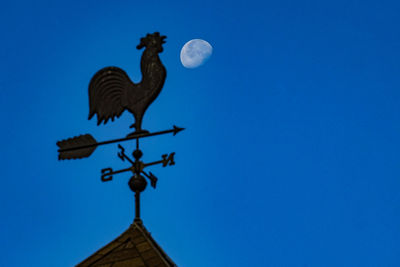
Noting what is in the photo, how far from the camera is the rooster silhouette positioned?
3965 millimetres

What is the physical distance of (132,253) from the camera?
3.11 m

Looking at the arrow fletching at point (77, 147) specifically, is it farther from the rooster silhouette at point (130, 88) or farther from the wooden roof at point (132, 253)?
the wooden roof at point (132, 253)

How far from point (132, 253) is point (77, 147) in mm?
1521

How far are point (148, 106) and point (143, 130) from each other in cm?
23

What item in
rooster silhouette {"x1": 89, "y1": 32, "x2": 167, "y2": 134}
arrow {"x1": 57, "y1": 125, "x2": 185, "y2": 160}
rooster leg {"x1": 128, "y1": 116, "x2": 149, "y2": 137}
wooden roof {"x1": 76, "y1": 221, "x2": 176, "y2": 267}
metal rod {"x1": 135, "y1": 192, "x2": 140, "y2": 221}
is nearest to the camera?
wooden roof {"x1": 76, "y1": 221, "x2": 176, "y2": 267}

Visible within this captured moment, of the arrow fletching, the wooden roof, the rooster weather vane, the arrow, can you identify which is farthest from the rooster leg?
A: the wooden roof

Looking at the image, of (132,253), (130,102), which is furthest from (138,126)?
(132,253)

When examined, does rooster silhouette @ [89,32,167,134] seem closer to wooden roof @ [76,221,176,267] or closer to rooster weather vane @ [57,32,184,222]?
rooster weather vane @ [57,32,184,222]

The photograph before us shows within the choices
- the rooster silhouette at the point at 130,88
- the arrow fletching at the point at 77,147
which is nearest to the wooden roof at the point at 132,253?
the rooster silhouette at the point at 130,88

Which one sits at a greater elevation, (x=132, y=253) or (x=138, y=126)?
(x=138, y=126)

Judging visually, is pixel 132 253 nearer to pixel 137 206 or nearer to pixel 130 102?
pixel 137 206

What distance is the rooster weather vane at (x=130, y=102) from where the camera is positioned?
3871mm

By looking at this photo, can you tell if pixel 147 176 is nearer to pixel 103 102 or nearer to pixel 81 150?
pixel 81 150

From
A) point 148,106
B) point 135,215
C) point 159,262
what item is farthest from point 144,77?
point 159,262
